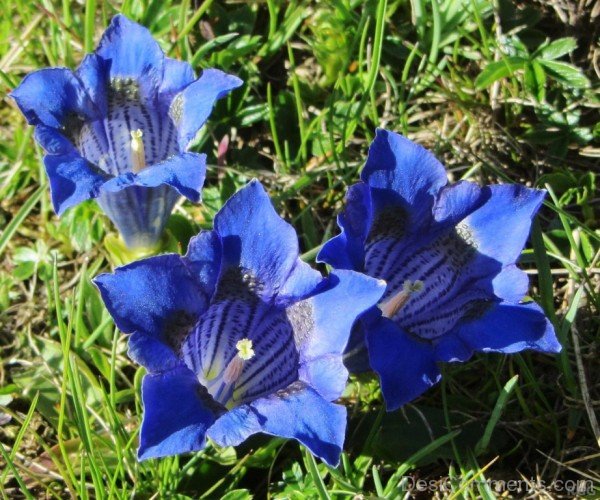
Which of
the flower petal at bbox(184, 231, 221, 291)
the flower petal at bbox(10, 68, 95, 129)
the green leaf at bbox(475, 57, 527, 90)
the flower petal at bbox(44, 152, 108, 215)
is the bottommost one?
the green leaf at bbox(475, 57, 527, 90)

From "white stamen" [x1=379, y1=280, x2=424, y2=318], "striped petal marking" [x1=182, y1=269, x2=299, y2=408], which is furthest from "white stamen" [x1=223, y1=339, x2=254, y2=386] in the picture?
"white stamen" [x1=379, y1=280, x2=424, y2=318]

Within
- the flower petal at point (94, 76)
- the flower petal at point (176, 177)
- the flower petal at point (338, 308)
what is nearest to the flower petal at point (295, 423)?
the flower petal at point (338, 308)

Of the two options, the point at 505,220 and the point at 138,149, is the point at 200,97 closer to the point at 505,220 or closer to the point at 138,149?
the point at 138,149

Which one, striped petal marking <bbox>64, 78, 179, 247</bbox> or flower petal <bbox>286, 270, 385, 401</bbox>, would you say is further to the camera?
striped petal marking <bbox>64, 78, 179, 247</bbox>

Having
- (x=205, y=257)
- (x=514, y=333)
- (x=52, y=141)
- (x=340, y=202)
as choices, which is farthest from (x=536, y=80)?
(x=52, y=141)

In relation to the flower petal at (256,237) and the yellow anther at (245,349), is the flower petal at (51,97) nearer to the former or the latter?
the flower petal at (256,237)

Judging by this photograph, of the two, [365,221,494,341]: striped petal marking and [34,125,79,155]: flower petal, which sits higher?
[34,125,79,155]: flower petal

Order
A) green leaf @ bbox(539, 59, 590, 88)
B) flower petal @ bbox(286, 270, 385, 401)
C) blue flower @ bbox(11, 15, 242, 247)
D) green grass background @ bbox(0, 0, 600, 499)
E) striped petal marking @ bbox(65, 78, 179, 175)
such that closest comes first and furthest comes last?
flower petal @ bbox(286, 270, 385, 401) < blue flower @ bbox(11, 15, 242, 247) < green grass background @ bbox(0, 0, 600, 499) < striped petal marking @ bbox(65, 78, 179, 175) < green leaf @ bbox(539, 59, 590, 88)

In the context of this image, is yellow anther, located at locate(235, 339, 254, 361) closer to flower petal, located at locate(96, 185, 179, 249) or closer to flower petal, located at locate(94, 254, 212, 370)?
flower petal, located at locate(94, 254, 212, 370)
